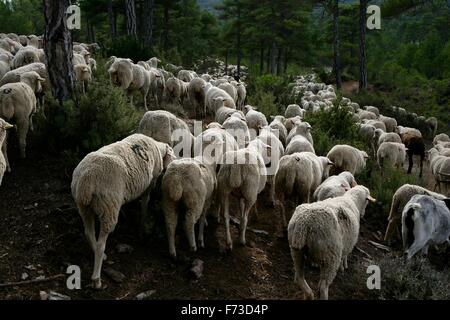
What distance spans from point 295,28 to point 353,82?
790 centimetres

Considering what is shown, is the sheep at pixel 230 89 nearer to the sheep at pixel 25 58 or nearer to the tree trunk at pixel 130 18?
the sheep at pixel 25 58

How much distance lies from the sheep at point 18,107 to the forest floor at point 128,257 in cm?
45

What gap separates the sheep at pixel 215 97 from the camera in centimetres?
1186

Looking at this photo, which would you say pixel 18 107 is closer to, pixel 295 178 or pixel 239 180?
pixel 239 180

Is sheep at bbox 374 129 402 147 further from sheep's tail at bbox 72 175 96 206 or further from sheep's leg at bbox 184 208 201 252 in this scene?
sheep's tail at bbox 72 175 96 206

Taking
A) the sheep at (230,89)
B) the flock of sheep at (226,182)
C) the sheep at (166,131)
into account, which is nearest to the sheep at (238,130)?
the flock of sheep at (226,182)

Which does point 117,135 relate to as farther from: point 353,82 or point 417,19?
point 417,19

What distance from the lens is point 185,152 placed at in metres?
7.45

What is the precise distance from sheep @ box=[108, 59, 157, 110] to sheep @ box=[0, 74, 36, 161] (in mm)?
3362

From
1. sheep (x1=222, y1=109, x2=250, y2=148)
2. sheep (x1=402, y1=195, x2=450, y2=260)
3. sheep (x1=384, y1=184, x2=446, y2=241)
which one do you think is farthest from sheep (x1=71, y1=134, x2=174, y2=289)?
sheep (x1=384, y1=184, x2=446, y2=241)

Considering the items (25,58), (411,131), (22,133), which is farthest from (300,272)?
(411,131)

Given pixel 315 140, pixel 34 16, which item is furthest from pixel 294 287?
pixel 34 16

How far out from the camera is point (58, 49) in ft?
25.1

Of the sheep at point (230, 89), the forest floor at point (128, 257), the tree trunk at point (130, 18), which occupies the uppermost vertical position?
the tree trunk at point (130, 18)
